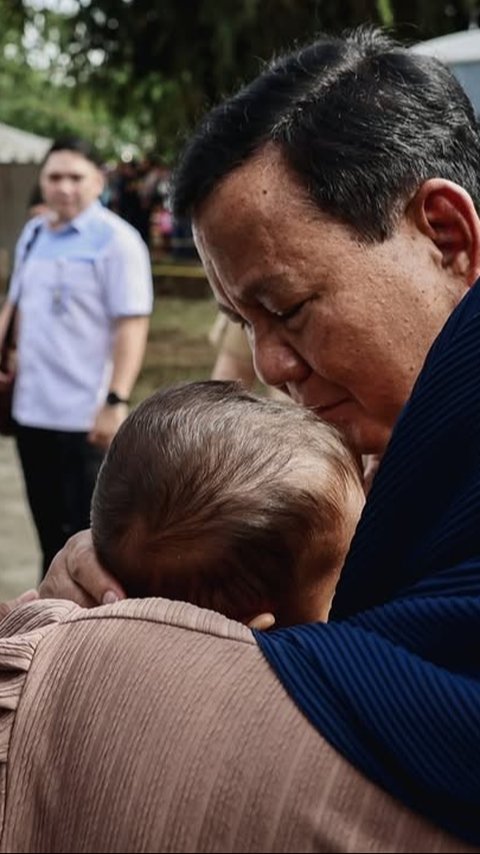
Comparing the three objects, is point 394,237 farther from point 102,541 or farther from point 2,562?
point 2,562

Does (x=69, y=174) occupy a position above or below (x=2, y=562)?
above

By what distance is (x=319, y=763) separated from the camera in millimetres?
1058

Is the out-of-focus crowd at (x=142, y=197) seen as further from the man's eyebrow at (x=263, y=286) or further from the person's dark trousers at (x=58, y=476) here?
the man's eyebrow at (x=263, y=286)

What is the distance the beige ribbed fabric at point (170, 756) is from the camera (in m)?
1.04

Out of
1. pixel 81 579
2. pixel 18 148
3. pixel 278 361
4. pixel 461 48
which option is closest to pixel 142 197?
pixel 18 148

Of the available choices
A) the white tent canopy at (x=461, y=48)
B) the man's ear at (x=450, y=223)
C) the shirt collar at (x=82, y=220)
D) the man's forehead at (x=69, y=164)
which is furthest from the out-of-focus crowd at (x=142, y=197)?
the man's ear at (x=450, y=223)

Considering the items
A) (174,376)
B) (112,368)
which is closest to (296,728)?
(112,368)

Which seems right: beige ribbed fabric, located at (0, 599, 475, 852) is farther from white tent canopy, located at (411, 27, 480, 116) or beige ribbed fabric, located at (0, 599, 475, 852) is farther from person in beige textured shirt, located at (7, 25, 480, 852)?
white tent canopy, located at (411, 27, 480, 116)

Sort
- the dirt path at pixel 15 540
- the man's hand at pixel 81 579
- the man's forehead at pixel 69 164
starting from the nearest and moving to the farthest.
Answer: the man's hand at pixel 81 579, the man's forehead at pixel 69 164, the dirt path at pixel 15 540

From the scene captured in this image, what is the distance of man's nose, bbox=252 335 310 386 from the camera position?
188cm

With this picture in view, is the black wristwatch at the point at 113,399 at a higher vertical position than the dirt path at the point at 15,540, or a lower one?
higher

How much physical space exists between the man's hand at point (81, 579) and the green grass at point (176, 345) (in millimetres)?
9000

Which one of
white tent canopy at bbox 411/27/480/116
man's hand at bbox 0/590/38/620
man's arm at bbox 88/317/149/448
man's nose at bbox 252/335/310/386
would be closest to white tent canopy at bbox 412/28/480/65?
white tent canopy at bbox 411/27/480/116

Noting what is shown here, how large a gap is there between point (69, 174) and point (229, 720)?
4.60m
